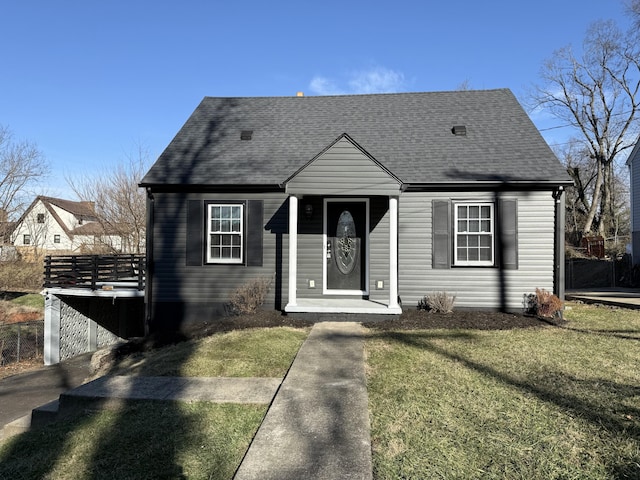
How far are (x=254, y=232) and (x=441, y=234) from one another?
14.3 feet

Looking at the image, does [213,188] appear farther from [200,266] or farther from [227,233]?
[200,266]

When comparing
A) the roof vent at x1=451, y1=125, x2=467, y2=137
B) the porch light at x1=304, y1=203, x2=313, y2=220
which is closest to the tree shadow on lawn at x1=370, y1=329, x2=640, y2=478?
the porch light at x1=304, y1=203, x2=313, y2=220

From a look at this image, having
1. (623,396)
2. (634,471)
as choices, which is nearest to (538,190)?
(623,396)

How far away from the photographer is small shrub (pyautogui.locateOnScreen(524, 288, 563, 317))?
8.32 meters

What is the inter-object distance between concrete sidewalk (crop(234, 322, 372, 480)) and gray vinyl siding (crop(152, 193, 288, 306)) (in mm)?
4097

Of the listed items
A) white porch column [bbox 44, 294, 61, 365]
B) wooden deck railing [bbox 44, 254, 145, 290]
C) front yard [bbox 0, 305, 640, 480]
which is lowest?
white porch column [bbox 44, 294, 61, 365]

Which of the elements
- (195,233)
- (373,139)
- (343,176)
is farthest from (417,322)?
(195,233)

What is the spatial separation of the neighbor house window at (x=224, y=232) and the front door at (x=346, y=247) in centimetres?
214

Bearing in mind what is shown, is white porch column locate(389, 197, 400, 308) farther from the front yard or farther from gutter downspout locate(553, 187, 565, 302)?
gutter downspout locate(553, 187, 565, 302)

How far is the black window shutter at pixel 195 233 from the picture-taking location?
934 cm

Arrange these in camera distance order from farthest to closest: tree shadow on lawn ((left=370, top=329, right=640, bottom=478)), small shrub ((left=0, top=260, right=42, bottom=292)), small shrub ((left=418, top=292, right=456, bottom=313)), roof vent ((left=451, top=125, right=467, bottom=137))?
1. small shrub ((left=0, top=260, right=42, bottom=292))
2. roof vent ((left=451, top=125, right=467, bottom=137))
3. small shrub ((left=418, top=292, right=456, bottom=313))
4. tree shadow on lawn ((left=370, top=329, right=640, bottom=478))

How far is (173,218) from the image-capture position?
945 cm

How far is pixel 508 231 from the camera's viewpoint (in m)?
8.92

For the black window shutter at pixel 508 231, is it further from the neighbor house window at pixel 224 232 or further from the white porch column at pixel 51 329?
the white porch column at pixel 51 329
